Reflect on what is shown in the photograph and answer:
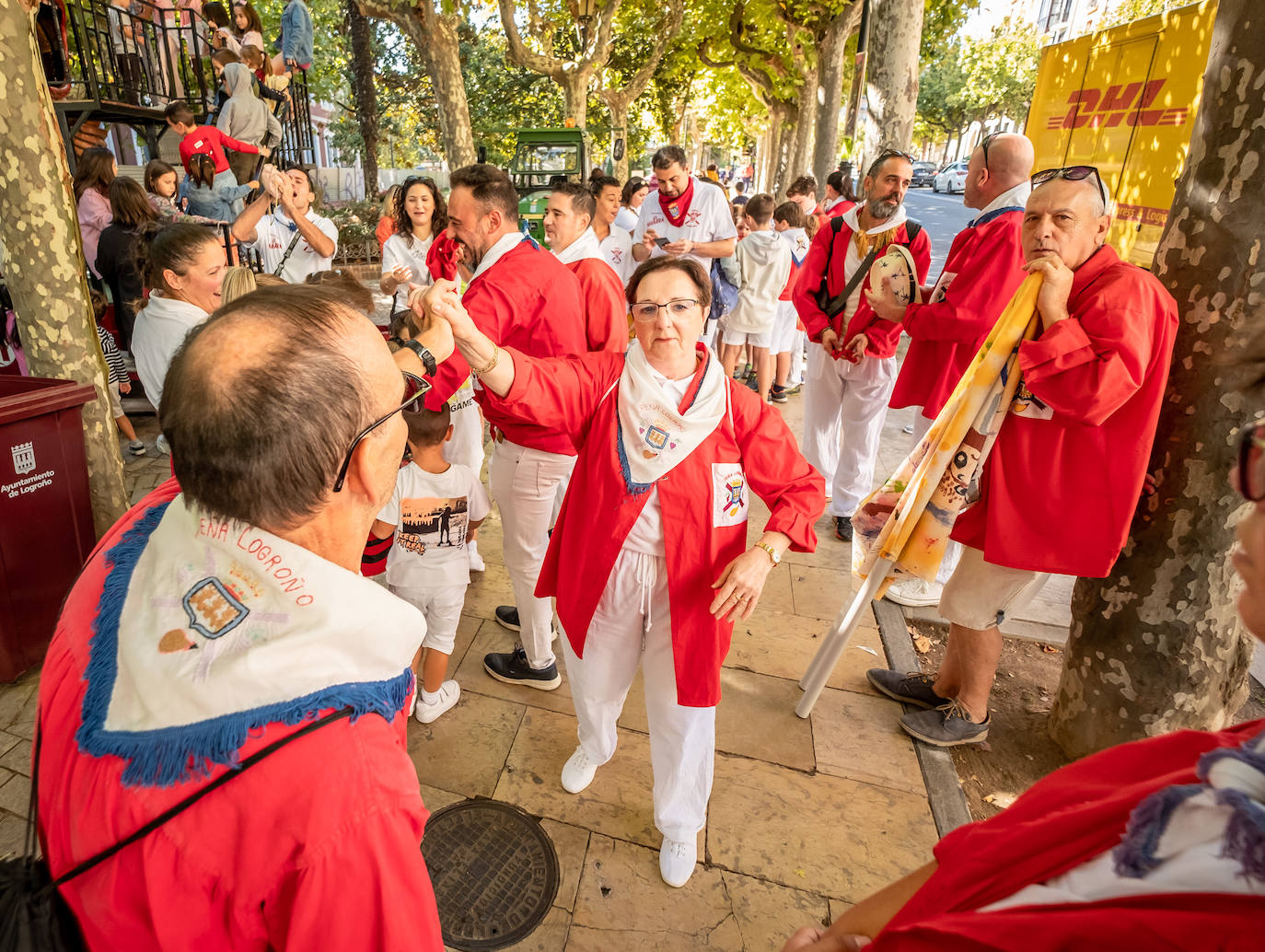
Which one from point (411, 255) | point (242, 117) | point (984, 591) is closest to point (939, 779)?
point (984, 591)

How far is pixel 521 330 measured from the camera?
113 inches

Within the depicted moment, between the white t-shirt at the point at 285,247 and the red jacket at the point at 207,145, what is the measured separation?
2.16 m

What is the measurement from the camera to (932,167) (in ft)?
143

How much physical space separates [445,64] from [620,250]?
23.7 feet

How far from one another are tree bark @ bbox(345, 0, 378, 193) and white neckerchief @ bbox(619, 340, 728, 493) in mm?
17035

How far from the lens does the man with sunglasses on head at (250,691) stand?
2.59 feet

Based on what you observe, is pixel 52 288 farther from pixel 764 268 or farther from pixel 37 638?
pixel 764 268

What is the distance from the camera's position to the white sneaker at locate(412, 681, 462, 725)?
3023 mm

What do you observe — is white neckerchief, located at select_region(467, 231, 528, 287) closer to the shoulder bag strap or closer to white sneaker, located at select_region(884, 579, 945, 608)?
white sneaker, located at select_region(884, 579, 945, 608)

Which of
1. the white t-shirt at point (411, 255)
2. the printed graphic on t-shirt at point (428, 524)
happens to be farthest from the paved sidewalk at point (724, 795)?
the white t-shirt at point (411, 255)

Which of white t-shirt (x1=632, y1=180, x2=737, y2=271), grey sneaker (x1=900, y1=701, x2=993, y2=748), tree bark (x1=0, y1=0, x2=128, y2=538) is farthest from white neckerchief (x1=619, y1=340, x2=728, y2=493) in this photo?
white t-shirt (x1=632, y1=180, x2=737, y2=271)

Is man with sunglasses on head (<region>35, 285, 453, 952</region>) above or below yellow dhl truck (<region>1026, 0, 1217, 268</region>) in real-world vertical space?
below

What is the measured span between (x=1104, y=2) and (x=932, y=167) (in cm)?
2249

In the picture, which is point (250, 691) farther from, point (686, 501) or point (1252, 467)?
point (686, 501)
